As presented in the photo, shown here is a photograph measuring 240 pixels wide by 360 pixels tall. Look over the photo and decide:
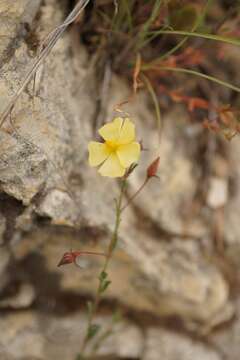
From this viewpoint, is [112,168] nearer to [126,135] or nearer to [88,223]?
[126,135]

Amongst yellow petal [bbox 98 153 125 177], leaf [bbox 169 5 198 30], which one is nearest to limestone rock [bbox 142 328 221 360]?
yellow petal [bbox 98 153 125 177]

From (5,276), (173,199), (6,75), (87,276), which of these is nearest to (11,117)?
(6,75)

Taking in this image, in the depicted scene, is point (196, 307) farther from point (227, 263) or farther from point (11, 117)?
point (11, 117)

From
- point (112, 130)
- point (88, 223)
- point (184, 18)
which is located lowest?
point (88, 223)

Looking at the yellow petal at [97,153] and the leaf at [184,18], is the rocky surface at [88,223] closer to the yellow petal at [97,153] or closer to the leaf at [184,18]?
the yellow petal at [97,153]

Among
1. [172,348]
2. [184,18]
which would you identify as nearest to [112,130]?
[184,18]

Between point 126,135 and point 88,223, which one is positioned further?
point 88,223
